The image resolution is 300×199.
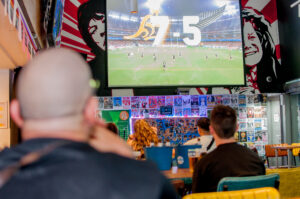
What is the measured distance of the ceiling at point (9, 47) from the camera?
8.72ft

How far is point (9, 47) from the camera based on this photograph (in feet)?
11.4

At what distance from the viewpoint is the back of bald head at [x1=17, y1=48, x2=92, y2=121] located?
742 millimetres

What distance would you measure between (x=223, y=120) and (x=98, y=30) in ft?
17.1

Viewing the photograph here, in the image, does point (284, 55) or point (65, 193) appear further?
point (284, 55)

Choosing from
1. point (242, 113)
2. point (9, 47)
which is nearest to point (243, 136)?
point (242, 113)

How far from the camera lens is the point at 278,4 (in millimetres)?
7602

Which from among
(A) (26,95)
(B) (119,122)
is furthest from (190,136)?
(A) (26,95)

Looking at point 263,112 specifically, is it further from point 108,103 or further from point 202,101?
point 108,103

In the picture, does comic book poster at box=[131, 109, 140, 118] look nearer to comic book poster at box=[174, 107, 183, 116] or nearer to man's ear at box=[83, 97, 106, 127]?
comic book poster at box=[174, 107, 183, 116]

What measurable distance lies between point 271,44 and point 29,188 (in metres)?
7.60

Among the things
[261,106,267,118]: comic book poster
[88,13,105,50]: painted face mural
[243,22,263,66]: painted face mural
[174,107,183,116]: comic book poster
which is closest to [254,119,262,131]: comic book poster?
[261,106,267,118]: comic book poster

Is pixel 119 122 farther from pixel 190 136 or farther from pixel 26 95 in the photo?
pixel 26 95

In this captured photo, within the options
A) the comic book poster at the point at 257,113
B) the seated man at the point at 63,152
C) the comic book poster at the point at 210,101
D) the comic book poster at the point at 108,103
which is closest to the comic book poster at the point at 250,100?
the comic book poster at the point at 257,113

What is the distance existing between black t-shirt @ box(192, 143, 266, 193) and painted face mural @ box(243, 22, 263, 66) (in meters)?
5.50
